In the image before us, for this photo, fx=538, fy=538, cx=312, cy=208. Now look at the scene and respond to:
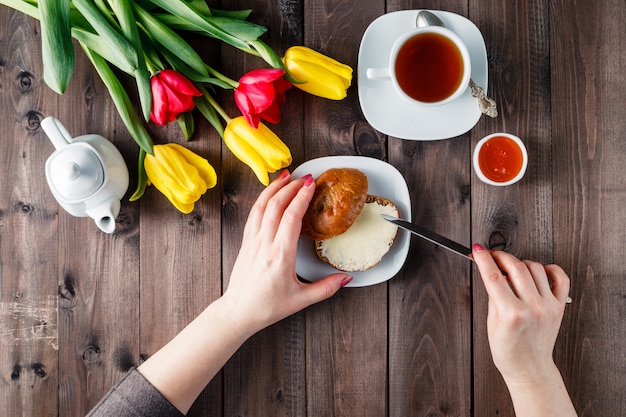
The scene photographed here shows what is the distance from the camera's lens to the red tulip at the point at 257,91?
3.59 ft

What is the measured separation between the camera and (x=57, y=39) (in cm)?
104

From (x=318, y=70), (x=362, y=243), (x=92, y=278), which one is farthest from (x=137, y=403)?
(x=318, y=70)

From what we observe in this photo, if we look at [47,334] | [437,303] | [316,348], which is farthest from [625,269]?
[47,334]

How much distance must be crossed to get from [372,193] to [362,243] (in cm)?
12

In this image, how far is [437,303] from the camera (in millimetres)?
1252

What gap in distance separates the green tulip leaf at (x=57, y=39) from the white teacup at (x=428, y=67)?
23.8 inches

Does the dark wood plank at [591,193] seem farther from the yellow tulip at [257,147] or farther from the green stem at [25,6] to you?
the green stem at [25,6]

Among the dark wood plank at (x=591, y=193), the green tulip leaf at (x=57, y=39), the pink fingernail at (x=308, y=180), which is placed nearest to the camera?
the green tulip leaf at (x=57, y=39)

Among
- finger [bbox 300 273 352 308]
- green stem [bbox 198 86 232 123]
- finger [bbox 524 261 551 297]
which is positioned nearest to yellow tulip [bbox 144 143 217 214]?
green stem [bbox 198 86 232 123]

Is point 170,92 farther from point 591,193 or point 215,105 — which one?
point 591,193

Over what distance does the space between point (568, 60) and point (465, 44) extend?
0.89ft

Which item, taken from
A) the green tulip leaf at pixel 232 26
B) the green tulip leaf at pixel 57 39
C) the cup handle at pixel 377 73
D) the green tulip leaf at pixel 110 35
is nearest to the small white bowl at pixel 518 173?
the cup handle at pixel 377 73

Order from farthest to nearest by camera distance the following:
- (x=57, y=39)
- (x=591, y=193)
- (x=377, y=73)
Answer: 1. (x=591, y=193)
2. (x=377, y=73)
3. (x=57, y=39)

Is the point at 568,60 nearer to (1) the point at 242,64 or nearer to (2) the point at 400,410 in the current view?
(1) the point at 242,64
